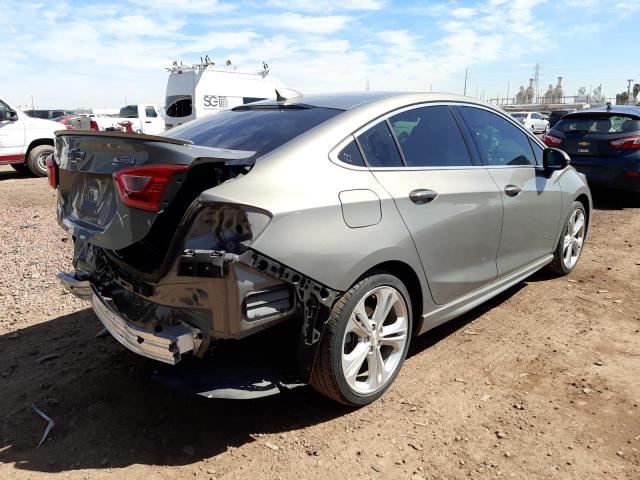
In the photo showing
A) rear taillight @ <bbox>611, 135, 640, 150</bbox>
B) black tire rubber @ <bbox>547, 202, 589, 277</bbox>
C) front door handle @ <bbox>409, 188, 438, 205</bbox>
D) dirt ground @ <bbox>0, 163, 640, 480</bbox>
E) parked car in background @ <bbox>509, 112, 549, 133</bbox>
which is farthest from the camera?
parked car in background @ <bbox>509, 112, 549, 133</bbox>

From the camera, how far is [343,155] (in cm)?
277

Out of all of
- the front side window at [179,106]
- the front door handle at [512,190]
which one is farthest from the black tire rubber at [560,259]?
the front side window at [179,106]

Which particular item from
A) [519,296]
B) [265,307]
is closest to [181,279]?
[265,307]

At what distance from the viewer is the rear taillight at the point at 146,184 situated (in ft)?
7.68

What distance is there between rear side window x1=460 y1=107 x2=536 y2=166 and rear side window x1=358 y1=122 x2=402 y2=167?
95 centimetres

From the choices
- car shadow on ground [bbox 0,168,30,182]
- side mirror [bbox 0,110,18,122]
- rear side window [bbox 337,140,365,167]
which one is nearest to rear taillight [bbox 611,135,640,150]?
rear side window [bbox 337,140,365,167]

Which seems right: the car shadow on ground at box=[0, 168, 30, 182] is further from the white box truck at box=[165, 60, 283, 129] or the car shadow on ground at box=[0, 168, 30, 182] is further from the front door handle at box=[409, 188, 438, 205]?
the front door handle at box=[409, 188, 438, 205]

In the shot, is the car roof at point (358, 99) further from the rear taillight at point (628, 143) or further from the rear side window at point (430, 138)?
the rear taillight at point (628, 143)

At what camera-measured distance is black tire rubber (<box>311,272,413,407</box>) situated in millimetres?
2609

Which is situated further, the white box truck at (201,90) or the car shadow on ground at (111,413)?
the white box truck at (201,90)

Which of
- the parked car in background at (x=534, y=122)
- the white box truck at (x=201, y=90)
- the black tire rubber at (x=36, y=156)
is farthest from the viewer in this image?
the parked car in background at (x=534, y=122)

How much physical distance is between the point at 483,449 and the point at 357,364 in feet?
2.46

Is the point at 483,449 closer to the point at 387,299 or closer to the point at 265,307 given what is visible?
the point at 387,299

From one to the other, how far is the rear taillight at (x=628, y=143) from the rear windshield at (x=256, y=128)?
7011 mm
